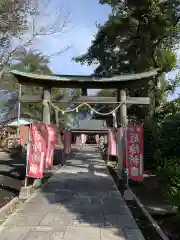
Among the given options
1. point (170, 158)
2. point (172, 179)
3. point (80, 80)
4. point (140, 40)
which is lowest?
point (172, 179)

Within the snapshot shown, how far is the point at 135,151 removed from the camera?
10.9 meters

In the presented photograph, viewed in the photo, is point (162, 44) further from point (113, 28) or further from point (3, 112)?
point (3, 112)

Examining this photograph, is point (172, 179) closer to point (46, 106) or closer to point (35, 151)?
point (35, 151)

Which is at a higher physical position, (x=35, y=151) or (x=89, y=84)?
(x=89, y=84)

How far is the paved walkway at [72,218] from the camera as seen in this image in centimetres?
599

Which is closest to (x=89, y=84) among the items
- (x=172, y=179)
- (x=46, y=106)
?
(x=46, y=106)

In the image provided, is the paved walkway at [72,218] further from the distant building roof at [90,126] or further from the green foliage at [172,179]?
the distant building roof at [90,126]

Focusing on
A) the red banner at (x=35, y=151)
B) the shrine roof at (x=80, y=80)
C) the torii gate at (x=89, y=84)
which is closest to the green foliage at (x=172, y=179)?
the red banner at (x=35, y=151)

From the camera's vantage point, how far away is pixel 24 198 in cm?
943

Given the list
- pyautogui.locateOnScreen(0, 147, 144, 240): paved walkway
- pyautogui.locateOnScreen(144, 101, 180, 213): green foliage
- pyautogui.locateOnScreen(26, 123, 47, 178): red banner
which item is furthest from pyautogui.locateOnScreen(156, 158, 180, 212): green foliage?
pyautogui.locateOnScreen(26, 123, 47, 178): red banner

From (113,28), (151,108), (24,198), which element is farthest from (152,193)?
(113,28)

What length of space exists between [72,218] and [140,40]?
12.8m

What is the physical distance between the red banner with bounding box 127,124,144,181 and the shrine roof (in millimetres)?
3649

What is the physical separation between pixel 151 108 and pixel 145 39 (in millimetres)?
4027
